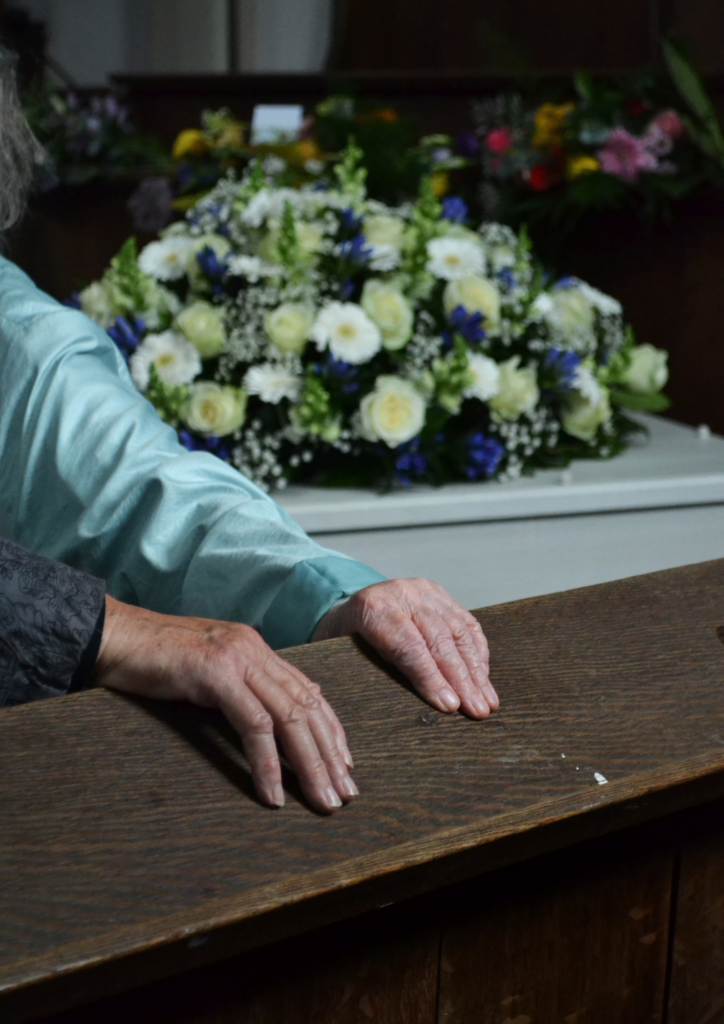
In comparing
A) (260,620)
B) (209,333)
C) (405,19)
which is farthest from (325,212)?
(405,19)

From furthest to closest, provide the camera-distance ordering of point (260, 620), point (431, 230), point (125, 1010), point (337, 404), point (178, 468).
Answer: point (431, 230) → point (337, 404) → point (178, 468) → point (260, 620) → point (125, 1010)

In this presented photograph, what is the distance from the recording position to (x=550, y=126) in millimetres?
2461

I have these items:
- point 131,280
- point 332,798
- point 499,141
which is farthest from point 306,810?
point 499,141

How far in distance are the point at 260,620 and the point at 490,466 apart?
0.82m

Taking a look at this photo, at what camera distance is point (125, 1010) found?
55 centimetres

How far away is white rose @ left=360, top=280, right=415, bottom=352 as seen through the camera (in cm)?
165

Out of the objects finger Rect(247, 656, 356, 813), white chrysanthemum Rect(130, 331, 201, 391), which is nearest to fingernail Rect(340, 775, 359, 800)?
finger Rect(247, 656, 356, 813)

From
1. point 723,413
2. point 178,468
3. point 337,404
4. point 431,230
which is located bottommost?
point 723,413

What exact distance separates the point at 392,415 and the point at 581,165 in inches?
42.2

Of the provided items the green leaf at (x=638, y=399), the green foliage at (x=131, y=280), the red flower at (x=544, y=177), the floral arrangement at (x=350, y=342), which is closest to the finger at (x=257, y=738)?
the floral arrangement at (x=350, y=342)

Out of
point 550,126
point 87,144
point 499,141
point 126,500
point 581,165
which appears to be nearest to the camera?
point 126,500

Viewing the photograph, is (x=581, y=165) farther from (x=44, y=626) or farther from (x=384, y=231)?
(x=44, y=626)

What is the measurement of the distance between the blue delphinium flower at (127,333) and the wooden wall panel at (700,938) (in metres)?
1.26

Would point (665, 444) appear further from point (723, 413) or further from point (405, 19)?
point (405, 19)
